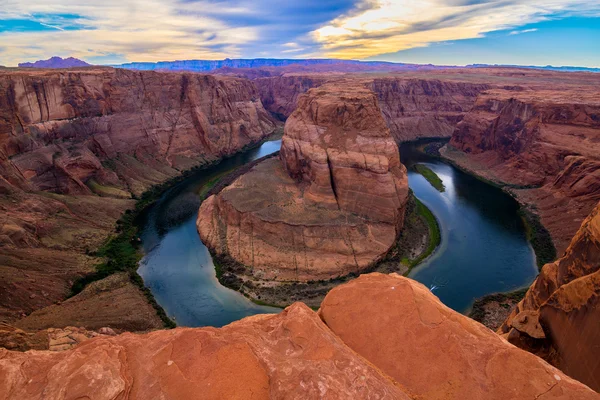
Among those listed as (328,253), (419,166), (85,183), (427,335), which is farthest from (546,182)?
(85,183)

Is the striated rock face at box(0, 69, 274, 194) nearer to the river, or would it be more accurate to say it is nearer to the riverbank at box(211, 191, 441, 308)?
the river

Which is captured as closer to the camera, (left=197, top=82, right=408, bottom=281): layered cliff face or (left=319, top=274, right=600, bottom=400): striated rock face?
(left=319, top=274, right=600, bottom=400): striated rock face

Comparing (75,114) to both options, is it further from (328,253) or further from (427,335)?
(427,335)

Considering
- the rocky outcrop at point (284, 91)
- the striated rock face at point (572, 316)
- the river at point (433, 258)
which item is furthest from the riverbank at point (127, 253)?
the rocky outcrop at point (284, 91)

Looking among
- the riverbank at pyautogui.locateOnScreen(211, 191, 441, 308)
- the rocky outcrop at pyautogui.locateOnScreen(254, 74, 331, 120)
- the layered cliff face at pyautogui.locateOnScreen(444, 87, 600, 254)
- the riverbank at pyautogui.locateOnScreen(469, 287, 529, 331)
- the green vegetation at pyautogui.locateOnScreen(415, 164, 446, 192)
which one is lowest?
the riverbank at pyautogui.locateOnScreen(469, 287, 529, 331)

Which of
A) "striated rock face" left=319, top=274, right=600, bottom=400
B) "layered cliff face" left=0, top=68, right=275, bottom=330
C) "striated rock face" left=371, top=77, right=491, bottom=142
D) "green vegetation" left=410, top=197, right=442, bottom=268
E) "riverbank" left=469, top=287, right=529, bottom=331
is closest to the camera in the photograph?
"striated rock face" left=319, top=274, right=600, bottom=400

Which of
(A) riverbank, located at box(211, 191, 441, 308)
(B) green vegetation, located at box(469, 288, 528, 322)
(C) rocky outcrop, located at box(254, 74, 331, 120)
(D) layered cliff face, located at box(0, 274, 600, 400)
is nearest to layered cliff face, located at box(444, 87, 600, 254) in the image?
(B) green vegetation, located at box(469, 288, 528, 322)

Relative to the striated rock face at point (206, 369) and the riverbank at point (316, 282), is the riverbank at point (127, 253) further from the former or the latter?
the striated rock face at point (206, 369)
